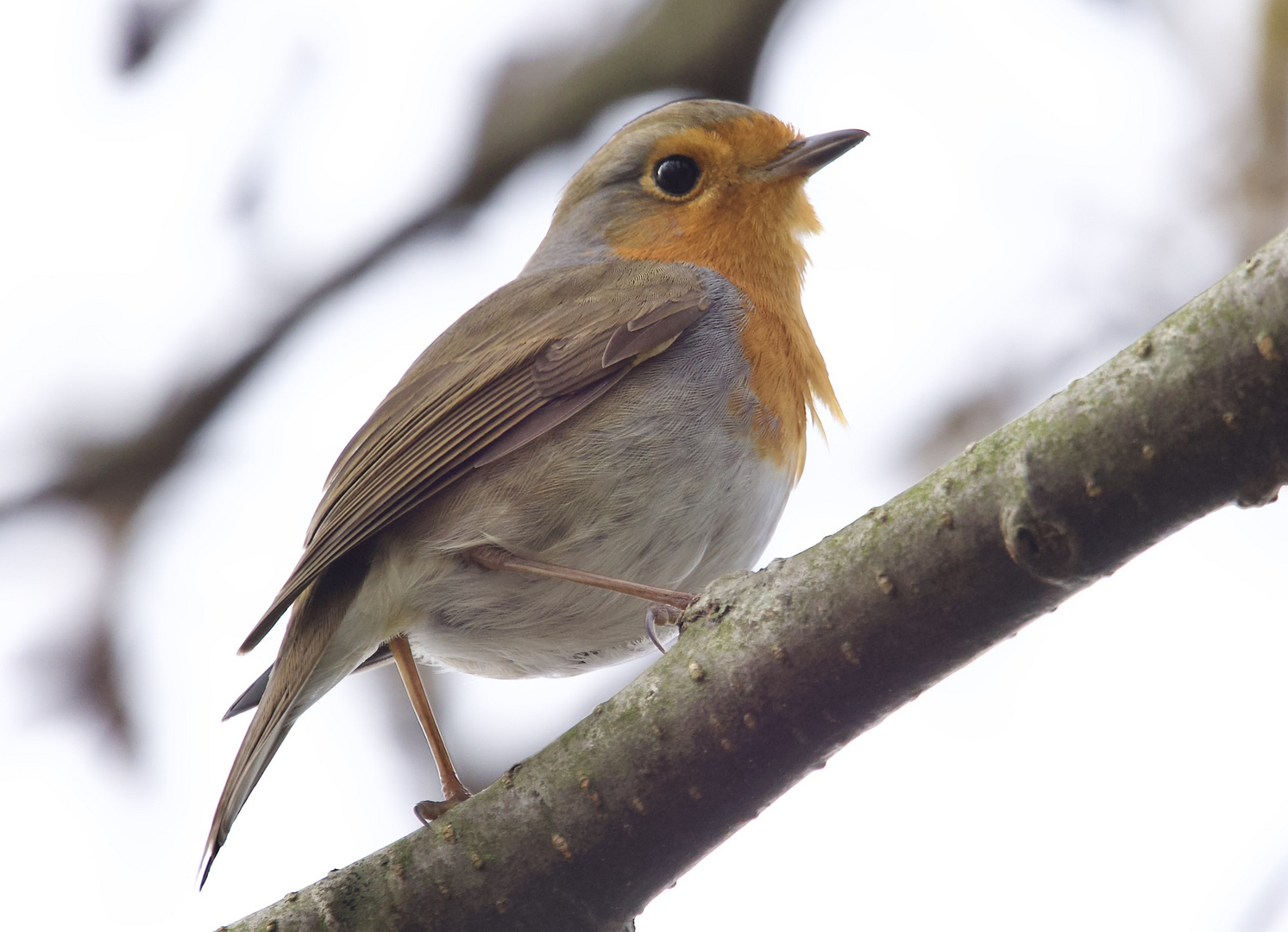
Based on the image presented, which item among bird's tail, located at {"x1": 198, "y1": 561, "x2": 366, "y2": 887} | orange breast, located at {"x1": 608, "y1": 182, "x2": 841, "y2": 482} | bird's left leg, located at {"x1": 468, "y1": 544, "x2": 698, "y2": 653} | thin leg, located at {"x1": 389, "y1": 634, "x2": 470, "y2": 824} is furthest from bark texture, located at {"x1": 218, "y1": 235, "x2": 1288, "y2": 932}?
orange breast, located at {"x1": 608, "y1": 182, "x2": 841, "y2": 482}

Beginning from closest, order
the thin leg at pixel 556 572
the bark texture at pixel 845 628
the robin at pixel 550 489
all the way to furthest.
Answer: the bark texture at pixel 845 628, the thin leg at pixel 556 572, the robin at pixel 550 489

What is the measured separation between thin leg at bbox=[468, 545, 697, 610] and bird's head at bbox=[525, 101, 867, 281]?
114cm

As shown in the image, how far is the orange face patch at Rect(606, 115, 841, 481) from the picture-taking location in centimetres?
354

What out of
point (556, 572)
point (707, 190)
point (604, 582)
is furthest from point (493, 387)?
point (707, 190)

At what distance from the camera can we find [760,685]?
1.95 m

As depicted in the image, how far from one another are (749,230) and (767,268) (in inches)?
6.0

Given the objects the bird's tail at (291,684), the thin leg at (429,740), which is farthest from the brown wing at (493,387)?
the thin leg at (429,740)

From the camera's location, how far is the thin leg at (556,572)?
2811mm

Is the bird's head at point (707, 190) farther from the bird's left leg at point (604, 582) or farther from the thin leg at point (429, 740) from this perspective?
the thin leg at point (429, 740)

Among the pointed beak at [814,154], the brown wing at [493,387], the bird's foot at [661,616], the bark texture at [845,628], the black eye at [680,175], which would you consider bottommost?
the bark texture at [845,628]

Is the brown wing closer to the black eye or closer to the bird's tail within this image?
the bird's tail

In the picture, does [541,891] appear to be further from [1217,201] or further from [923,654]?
[1217,201]

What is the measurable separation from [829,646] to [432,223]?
2188mm

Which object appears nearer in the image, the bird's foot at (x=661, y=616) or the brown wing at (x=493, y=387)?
the bird's foot at (x=661, y=616)
